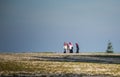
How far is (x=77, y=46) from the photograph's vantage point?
87.7 m

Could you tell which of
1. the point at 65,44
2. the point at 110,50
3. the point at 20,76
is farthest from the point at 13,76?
the point at 110,50

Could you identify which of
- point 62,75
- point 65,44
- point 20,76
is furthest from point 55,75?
point 65,44

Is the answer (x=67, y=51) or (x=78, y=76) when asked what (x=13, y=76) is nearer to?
(x=78, y=76)

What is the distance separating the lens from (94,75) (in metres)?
31.0

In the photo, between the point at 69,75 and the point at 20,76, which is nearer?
the point at 20,76

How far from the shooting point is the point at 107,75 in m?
31.2

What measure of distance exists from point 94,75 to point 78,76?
5.75 feet

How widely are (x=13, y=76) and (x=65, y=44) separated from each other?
58018mm

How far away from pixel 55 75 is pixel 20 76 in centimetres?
285

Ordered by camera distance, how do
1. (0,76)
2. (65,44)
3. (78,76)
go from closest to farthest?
(0,76) < (78,76) < (65,44)

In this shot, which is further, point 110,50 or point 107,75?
point 110,50

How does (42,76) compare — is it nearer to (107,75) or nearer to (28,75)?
(28,75)

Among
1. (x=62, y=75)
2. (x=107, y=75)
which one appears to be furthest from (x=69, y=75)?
(x=107, y=75)

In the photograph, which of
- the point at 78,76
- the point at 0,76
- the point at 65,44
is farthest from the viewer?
the point at 65,44
